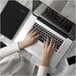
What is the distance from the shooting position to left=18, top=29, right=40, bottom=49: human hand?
1.08 meters

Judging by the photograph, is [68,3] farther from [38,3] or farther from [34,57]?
[34,57]

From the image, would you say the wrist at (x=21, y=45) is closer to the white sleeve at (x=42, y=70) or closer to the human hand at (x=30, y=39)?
the human hand at (x=30, y=39)

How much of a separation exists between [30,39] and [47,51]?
0.10m

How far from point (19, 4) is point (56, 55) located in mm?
304

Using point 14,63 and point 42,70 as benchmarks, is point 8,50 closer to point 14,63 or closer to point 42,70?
point 14,63

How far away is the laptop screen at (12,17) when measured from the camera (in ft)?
3.68

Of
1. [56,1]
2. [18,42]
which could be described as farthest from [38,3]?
[18,42]

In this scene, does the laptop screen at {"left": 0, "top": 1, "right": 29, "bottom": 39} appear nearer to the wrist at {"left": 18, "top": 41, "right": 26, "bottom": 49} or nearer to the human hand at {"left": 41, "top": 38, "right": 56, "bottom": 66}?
the wrist at {"left": 18, "top": 41, "right": 26, "bottom": 49}

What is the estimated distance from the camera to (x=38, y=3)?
41.3 inches

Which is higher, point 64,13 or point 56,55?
point 64,13

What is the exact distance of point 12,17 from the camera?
3.71 feet

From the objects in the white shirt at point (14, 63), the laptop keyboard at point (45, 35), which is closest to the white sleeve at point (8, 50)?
the white shirt at point (14, 63)

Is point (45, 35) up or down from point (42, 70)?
up

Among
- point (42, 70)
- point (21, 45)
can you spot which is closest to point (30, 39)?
point (21, 45)
